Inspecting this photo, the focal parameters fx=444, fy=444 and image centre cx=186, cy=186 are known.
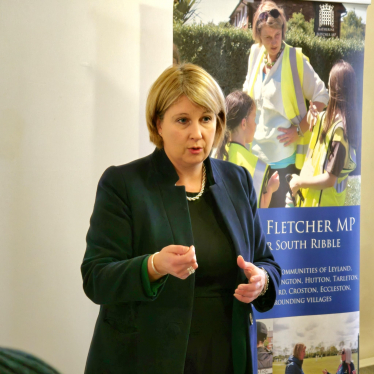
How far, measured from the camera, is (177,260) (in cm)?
108

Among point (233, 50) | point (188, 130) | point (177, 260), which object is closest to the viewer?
point (177, 260)

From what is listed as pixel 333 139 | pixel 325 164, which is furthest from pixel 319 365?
pixel 333 139

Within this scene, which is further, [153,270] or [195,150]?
[195,150]

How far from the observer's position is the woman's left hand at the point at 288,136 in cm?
246

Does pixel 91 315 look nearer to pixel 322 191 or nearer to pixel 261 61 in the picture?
pixel 322 191

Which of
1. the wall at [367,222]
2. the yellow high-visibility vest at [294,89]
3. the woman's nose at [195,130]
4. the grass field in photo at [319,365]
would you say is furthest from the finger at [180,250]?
the wall at [367,222]

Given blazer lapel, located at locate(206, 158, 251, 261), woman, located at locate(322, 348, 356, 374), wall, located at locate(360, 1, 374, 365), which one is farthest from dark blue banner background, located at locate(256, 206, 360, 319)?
blazer lapel, located at locate(206, 158, 251, 261)

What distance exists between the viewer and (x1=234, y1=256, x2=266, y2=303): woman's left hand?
1.22 meters

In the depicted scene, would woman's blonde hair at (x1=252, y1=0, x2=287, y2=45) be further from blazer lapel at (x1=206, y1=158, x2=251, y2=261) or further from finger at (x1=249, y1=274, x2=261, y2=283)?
finger at (x1=249, y1=274, x2=261, y2=283)

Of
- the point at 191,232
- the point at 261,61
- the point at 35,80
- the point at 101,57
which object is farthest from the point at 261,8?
the point at 191,232

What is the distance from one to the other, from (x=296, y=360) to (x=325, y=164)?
1.13m

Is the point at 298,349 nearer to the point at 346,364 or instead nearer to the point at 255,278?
the point at 346,364

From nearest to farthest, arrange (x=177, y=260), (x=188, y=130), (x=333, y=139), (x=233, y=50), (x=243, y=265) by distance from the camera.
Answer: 1. (x=177, y=260)
2. (x=243, y=265)
3. (x=188, y=130)
4. (x=233, y=50)
5. (x=333, y=139)

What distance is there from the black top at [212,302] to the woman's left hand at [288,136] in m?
1.24
